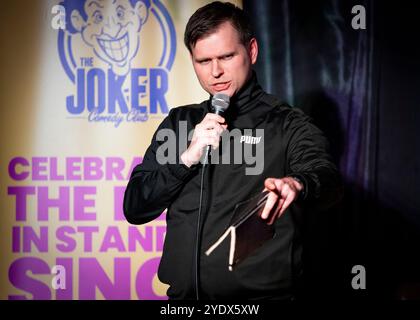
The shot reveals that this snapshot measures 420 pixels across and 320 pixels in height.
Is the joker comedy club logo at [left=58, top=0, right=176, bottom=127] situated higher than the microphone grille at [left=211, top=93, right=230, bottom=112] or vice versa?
the joker comedy club logo at [left=58, top=0, right=176, bottom=127]

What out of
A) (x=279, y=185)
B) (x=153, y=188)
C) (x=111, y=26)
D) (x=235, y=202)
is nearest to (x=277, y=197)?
(x=279, y=185)

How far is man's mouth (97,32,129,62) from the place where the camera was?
9.69 feet

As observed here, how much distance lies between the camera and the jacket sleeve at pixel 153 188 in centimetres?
160

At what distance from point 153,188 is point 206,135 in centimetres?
31

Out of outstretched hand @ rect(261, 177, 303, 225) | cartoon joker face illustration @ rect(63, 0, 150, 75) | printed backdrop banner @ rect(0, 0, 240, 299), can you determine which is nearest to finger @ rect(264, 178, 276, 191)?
outstretched hand @ rect(261, 177, 303, 225)

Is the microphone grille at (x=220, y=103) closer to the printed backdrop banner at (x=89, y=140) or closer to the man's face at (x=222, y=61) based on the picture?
the man's face at (x=222, y=61)

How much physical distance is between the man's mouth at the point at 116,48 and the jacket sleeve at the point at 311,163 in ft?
4.87

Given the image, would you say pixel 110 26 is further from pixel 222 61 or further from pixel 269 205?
pixel 269 205

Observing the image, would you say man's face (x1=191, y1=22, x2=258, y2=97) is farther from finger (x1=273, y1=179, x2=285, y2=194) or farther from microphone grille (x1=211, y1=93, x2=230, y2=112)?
finger (x1=273, y1=179, x2=285, y2=194)

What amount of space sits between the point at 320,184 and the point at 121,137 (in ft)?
5.67

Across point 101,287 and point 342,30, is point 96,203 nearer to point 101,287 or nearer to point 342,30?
point 101,287

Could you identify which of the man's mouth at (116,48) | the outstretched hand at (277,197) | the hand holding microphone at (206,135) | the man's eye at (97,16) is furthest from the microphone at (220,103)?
the man's eye at (97,16)

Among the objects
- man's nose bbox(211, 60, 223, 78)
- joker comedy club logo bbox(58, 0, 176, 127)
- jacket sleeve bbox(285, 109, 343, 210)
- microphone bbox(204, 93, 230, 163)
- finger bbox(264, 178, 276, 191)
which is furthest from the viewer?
joker comedy club logo bbox(58, 0, 176, 127)
